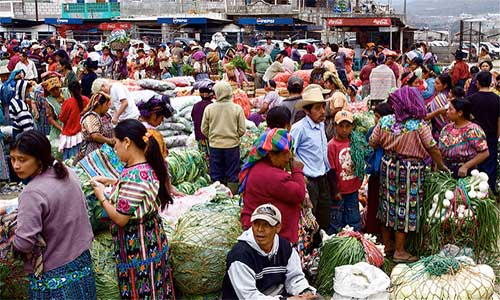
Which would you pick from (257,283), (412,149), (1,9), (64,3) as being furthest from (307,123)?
(1,9)

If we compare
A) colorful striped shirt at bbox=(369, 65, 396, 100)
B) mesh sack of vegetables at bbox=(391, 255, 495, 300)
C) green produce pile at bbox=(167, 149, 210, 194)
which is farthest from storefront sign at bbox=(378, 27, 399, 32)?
mesh sack of vegetables at bbox=(391, 255, 495, 300)

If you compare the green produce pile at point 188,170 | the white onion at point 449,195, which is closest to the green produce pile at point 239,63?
the green produce pile at point 188,170

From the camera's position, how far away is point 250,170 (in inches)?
160

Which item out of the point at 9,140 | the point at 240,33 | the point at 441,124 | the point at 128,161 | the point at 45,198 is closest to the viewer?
the point at 45,198

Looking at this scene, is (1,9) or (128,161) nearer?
(128,161)

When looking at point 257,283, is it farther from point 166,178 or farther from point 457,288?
point 457,288

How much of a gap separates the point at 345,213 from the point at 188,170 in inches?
70.2

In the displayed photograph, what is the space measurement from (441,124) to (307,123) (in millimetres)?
2512

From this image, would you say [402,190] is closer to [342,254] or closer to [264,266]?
[342,254]

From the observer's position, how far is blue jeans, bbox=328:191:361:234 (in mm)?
5468

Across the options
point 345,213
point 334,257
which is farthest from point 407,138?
point 334,257

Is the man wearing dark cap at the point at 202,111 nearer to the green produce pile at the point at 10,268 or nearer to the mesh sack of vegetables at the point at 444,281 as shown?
the green produce pile at the point at 10,268

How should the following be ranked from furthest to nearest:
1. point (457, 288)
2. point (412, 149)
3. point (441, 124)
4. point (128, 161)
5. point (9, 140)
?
point (9, 140) < point (441, 124) < point (412, 149) < point (457, 288) < point (128, 161)

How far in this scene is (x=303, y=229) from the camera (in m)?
4.47
